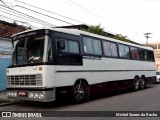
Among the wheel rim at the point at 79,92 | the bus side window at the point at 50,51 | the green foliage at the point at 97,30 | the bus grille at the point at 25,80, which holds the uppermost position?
the green foliage at the point at 97,30

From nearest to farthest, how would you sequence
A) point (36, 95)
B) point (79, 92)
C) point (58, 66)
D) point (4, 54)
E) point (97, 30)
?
point (36, 95), point (58, 66), point (79, 92), point (4, 54), point (97, 30)

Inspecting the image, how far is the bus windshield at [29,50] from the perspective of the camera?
12.4 m

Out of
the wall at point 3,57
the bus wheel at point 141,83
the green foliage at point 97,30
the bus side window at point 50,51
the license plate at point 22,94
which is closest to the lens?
the bus side window at point 50,51

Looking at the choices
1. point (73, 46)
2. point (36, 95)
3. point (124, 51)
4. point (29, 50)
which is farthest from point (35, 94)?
point (124, 51)

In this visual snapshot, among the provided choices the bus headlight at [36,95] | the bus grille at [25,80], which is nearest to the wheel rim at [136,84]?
the bus grille at [25,80]

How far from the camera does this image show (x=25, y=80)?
40.8 feet

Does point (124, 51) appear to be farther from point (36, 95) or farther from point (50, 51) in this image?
point (36, 95)

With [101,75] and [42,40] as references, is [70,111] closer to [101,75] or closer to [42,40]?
[42,40]

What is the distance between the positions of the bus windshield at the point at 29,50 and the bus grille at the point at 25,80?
61cm

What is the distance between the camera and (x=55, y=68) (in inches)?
481

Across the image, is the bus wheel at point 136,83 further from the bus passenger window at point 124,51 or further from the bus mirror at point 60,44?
the bus mirror at point 60,44

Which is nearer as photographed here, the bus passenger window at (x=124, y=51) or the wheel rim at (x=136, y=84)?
the bus passenger window at (x=124, y=51)

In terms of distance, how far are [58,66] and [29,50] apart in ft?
4.76

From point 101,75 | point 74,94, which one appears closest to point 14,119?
point 74,94
